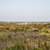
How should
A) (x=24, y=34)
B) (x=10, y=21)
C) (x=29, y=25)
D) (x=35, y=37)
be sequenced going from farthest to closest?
(x=10, y=21) → (x=29, y=25) → (x=24, y=34) → (x=35, y=37)

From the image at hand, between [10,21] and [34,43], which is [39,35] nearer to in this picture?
[34,43]

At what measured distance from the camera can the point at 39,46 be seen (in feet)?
5.67

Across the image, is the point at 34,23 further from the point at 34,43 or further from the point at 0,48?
the point at 0,48

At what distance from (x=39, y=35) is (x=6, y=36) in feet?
1.61

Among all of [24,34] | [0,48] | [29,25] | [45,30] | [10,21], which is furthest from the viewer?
[10,21]

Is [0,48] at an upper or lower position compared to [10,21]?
lower

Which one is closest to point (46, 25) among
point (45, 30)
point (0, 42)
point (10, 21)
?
point (45, 30)

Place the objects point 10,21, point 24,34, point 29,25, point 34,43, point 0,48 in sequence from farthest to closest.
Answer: point 10,21, point 29,25, point 24,34, point 34,43, point 0,48

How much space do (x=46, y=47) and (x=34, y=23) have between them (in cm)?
93

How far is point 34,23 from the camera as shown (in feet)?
8.46

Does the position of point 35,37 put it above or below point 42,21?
below

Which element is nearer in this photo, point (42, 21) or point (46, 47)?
point (46, 47)

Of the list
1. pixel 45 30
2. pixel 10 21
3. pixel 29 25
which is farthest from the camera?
pixel 10 21

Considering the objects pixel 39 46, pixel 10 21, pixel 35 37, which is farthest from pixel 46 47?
pixel 10 21
